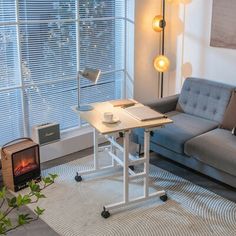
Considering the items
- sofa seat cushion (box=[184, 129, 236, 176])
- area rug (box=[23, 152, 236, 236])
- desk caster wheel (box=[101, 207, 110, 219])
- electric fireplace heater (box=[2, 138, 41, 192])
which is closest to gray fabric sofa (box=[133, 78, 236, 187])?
sofa seat cushion (box=[184, 129, 236, 176])

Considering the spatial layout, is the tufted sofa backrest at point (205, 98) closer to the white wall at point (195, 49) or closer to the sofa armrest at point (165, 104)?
the sofa armrest at point (165, 104)

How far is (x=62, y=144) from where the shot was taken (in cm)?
412

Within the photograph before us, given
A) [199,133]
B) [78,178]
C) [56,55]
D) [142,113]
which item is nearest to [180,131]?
[199,133]

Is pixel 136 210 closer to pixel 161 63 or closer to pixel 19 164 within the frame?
pixel 19 164

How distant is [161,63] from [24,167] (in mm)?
1989

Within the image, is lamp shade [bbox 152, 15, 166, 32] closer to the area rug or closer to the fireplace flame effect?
the area rug

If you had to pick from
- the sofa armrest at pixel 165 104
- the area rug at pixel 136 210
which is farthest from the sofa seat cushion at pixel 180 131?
the area rug at pixel 136 210

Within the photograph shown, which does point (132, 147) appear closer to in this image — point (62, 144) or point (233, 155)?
point (62, 144)

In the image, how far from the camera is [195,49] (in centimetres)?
441

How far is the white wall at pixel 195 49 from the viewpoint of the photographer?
415cm

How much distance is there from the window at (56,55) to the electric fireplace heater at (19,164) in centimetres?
42

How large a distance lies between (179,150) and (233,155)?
0.54m

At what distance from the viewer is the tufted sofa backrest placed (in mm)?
3893

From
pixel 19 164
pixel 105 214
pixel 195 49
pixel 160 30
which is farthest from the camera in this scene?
pixel 160 30
